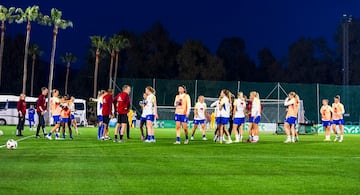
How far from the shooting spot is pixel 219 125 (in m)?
25.3

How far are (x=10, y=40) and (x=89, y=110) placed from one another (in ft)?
91.0

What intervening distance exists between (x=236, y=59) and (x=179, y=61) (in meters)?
13.7

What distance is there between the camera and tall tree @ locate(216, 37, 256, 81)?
94438 mm

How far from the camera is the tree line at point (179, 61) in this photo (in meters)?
85.1

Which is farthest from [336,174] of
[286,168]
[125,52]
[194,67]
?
[125,52]

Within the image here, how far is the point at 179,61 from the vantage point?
85.6 meters

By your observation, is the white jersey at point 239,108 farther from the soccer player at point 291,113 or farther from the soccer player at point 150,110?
the soccer player at point 150,110

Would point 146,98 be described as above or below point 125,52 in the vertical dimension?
below

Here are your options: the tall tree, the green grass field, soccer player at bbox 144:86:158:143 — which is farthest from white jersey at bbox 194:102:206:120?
the tall tree

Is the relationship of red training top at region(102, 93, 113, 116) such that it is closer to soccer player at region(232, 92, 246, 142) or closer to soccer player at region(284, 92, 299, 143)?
soccer player at region(232, 92, 246, 142)

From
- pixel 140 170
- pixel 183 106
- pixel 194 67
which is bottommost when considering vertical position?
pixel 140 170

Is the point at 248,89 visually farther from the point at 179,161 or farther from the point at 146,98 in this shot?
the point at 179,161

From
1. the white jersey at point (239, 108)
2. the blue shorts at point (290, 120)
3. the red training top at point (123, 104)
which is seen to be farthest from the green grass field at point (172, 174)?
the blue shorts at point (290, 120)

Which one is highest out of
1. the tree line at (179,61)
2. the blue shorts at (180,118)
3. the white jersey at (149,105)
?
the tree line at (179,61)
